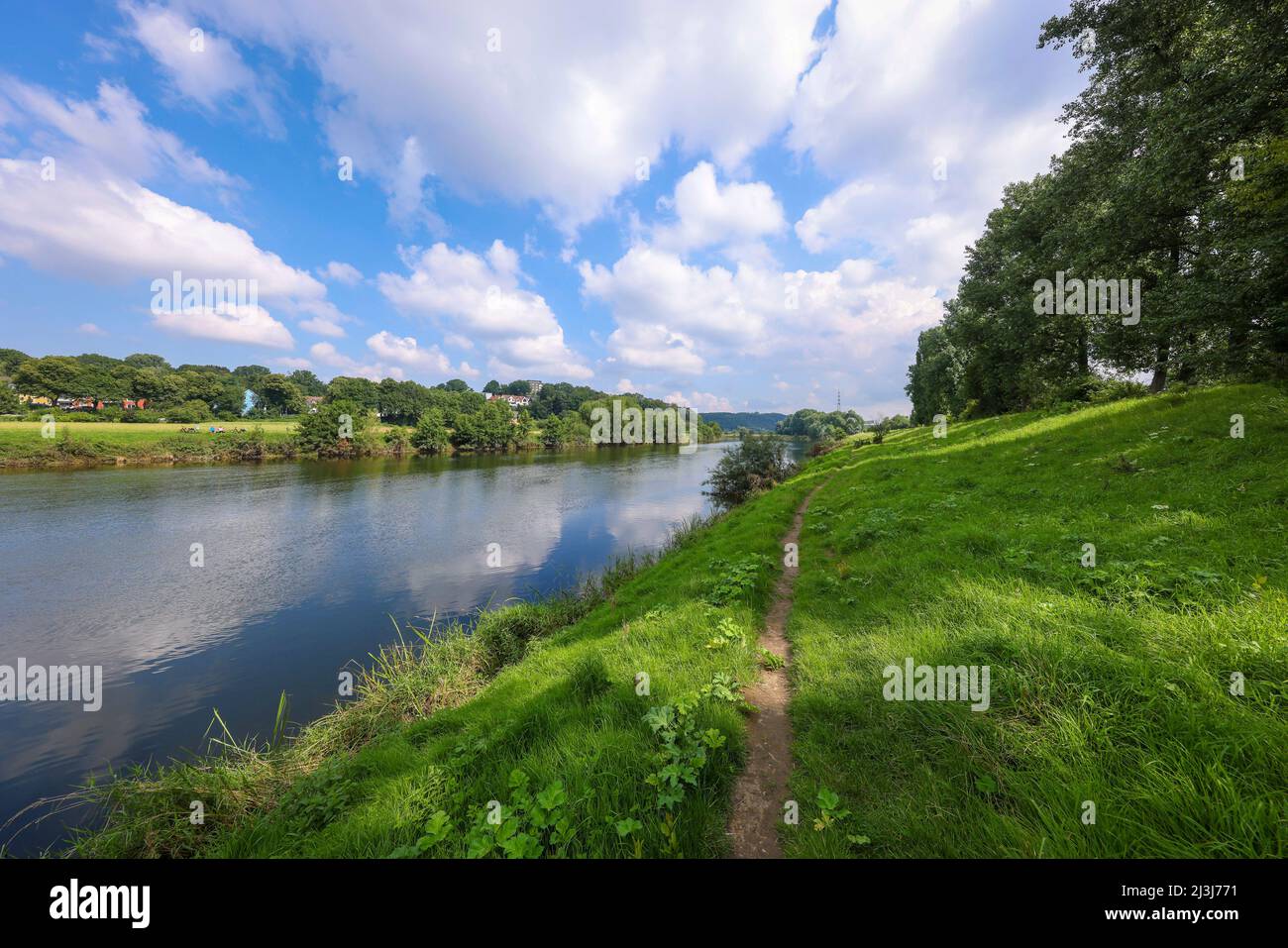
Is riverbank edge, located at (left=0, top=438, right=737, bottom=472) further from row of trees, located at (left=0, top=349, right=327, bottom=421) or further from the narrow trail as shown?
the narrow trail

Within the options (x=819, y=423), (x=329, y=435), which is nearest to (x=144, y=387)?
(x=329, y=435)

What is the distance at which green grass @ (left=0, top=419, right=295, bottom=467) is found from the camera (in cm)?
4653

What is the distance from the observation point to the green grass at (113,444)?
4653 centimetres

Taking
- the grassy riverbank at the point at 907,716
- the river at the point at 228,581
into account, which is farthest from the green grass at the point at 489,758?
the river at the point at 228,581

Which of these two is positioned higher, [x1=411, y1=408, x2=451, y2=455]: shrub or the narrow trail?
[x1=411, y1=408, x2=451, y2=455]: shrub

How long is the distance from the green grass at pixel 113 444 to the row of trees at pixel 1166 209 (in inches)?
3425

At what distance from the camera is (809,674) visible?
17.6 ft

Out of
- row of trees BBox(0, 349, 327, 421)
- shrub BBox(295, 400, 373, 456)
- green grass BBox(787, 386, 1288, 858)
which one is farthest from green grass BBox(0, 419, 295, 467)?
green grass BBox(787, 386, 1288, 858)

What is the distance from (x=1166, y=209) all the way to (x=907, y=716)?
21.1 m

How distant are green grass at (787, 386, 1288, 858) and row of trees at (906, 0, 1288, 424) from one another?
3501 mm

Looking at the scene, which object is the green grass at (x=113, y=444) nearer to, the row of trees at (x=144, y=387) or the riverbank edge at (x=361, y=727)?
the row of trees at (x=144, y=387)

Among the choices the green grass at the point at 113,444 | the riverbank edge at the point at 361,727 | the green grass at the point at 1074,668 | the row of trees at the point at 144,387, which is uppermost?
the row of trees at the point at 144,387

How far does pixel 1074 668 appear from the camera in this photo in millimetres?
3801
